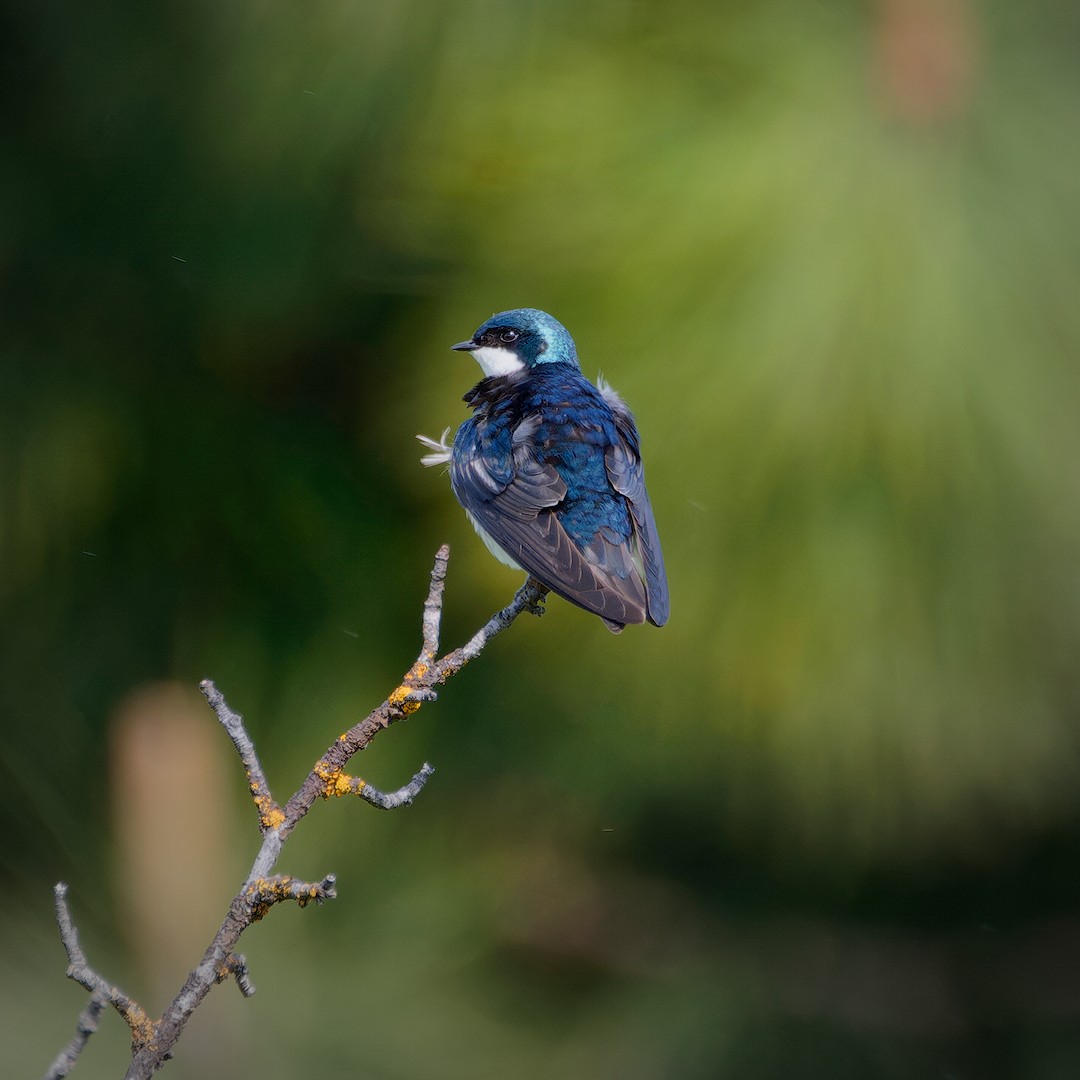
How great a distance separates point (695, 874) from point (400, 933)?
428 millimetres

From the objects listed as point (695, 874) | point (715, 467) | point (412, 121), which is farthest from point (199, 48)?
point (695, 874)

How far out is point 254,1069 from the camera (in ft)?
4.73

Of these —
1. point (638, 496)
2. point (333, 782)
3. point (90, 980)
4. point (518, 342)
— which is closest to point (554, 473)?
point (638, 496)

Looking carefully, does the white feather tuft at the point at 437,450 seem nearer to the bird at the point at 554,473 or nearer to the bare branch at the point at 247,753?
the bird at the point at 554,473

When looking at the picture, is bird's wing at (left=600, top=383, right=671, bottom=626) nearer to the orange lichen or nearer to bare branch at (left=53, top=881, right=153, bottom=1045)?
the orange lichen

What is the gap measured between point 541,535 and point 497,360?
30 cm

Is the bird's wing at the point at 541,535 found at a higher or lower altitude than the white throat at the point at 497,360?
lower

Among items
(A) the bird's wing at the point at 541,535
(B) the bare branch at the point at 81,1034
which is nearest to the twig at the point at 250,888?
(B) the bare branch at the point at 81,1034

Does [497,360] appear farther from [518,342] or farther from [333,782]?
[333,782]

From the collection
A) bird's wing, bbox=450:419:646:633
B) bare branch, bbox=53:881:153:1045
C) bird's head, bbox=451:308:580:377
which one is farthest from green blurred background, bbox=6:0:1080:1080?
bare branch, bbox=53:881:153:1045

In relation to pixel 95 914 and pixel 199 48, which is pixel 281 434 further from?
pixel 95 914

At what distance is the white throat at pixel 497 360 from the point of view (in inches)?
54.7

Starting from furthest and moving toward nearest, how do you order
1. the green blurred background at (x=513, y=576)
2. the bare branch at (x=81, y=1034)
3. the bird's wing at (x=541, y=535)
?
the green blurred background at (x=513, y=576) < the bird's wing at (x=541, y=535) < the bare branch at (x=81, y=1034)

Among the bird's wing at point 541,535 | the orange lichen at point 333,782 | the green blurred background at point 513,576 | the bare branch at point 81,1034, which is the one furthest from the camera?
the green blurred background at point 513,576
